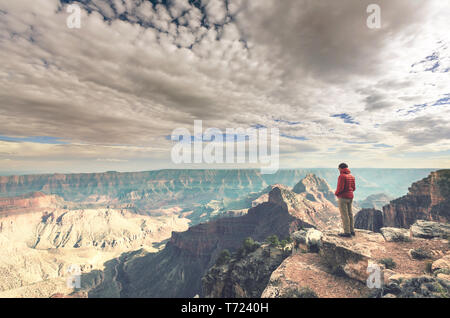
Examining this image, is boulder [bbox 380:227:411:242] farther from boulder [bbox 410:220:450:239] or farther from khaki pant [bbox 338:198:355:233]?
khaki pant [bbox 338:198:355:233]

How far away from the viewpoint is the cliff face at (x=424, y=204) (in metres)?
40.4

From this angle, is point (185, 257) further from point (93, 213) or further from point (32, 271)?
point (93, 213)

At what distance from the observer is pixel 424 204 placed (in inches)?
1810

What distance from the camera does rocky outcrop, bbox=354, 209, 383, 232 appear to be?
169 feet

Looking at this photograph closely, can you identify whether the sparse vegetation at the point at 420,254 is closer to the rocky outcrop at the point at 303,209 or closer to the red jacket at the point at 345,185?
the red jacket at the point at 345,185

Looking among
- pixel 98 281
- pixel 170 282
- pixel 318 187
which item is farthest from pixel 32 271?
pixel 318 187

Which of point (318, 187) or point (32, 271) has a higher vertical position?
point (318, 187)

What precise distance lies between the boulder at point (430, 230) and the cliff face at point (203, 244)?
53773 mm

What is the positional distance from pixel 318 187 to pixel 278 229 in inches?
4530

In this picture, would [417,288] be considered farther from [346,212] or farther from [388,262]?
[346,212]

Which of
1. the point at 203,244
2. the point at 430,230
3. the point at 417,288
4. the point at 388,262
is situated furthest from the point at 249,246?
the point at 203,244

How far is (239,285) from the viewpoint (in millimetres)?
25703

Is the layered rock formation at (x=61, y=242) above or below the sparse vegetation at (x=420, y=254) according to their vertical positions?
below

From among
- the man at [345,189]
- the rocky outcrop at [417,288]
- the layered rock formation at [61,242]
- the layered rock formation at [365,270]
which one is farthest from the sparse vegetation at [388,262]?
the layered rock formation at [61,242]
